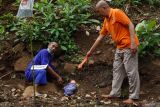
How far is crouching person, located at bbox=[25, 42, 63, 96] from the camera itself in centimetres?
933

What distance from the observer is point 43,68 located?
938 cm

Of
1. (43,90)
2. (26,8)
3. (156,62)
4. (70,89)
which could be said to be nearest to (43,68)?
(43,90)

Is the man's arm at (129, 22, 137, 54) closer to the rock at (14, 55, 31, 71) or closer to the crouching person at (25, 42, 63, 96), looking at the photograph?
the crouching person at (25, 42, 63, 96)

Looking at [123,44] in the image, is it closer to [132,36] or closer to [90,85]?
[132,36]

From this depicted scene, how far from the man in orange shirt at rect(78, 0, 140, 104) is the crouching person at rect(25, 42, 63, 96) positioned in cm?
124

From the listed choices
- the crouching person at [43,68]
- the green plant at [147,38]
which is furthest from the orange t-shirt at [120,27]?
the crouching person at [43,68]

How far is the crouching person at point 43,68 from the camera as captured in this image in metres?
9.33

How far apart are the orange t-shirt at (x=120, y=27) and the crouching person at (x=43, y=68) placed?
1462 millimetres

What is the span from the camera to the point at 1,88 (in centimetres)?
952

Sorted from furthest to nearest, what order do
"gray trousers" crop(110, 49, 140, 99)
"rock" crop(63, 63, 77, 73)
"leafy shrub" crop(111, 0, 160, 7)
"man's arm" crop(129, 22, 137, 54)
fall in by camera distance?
"leafy shrub" crop(111, 0, 160, 7) → "rock" crop(63, 63, 77, 73) → "gray trousers" crop(110, 49, 140, 99) → "man's arm" crop(129, 22, 137, 54)

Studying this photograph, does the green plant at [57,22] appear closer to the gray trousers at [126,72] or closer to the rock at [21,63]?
the rock at [21,63]

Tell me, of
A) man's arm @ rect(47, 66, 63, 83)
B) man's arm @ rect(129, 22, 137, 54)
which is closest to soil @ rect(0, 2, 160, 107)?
man's arm @ rect(47, 66, 63, 83)

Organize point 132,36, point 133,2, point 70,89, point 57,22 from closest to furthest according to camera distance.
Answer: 1. point 132,36
2. point 70,89
3. point 57,22
4. point 133,2

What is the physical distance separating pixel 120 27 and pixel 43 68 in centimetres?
180
